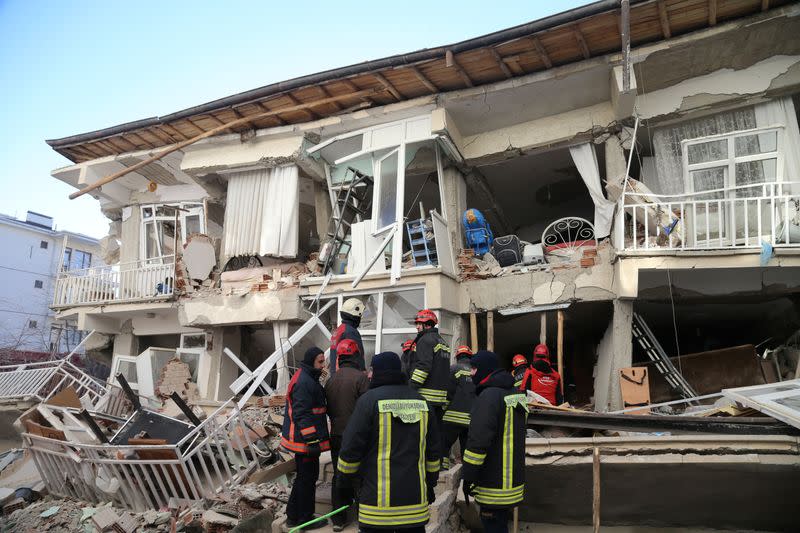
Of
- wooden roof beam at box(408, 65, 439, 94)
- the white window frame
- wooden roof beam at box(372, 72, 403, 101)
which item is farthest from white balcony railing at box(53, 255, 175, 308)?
the white window frame

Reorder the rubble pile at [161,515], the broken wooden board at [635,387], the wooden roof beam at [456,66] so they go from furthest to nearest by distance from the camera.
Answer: the wooden roof beam at [456,66]
the broken wooden board at [635,387]
the rubble pile at [161,515]

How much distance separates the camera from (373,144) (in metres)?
10.6

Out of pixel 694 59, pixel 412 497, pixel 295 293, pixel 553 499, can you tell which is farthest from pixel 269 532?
pixel 694 59

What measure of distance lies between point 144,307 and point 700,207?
41.3 feet

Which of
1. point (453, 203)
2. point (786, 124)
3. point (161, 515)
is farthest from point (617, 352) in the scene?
point (161, 515)

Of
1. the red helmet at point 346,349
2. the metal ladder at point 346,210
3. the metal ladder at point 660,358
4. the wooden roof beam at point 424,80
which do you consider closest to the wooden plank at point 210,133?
the wooden roof beam at point 424,80

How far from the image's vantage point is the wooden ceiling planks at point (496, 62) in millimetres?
7852

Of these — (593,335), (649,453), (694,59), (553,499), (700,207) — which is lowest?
(553,499)

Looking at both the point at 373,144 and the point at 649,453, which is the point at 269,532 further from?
the point at 373,144

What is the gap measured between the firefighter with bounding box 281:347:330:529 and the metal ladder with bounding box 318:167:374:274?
6.16 m

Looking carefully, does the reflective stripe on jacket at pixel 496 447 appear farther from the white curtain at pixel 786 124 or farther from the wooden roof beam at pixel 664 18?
the white curtain at pixel 786 124

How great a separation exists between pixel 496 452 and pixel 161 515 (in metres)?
4.65

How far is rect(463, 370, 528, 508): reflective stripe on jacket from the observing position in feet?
13.7

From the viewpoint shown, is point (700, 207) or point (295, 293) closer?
point (700, 207)
